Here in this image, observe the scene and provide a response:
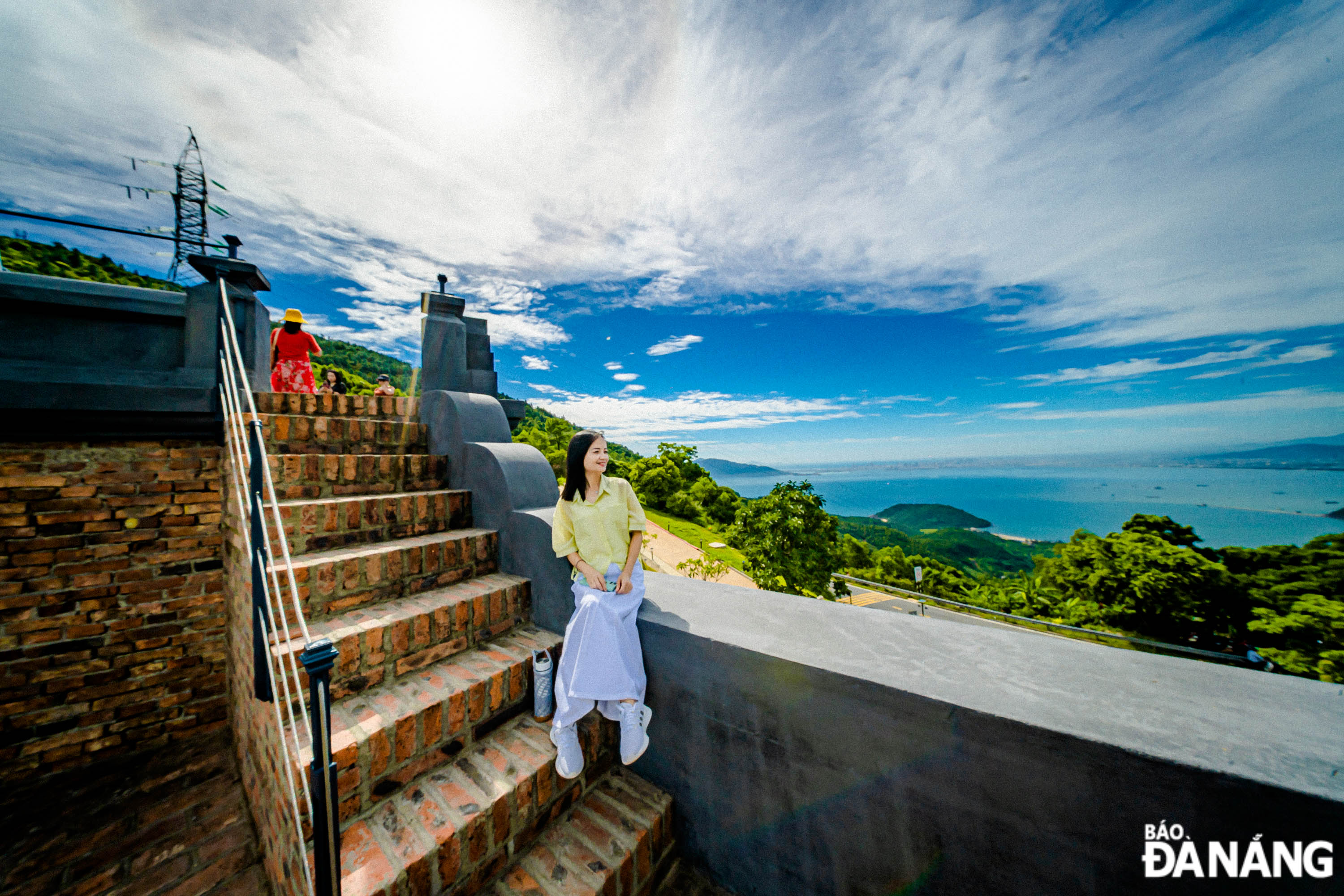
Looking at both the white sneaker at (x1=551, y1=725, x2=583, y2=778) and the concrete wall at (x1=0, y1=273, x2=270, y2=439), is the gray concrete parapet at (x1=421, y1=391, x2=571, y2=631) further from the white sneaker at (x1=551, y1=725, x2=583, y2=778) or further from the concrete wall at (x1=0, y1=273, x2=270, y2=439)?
the concrete wall at (x1=0, y1=273, x2=270, y2=439)

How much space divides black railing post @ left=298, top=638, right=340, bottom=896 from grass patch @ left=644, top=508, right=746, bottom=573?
570 inches

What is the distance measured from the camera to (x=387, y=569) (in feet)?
8.43

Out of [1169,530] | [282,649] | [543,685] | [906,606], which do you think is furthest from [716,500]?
[282,649]

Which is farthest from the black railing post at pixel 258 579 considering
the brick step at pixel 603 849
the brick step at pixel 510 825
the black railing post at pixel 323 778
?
the brick step at pixel 603 849

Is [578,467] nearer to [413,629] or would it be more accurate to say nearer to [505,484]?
[505,484]

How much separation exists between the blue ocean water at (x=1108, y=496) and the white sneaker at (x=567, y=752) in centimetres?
1777

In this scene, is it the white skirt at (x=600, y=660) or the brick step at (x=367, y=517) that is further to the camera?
the brick step at (x=367, y=517)

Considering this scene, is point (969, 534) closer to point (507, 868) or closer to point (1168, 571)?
point (1168, 571)

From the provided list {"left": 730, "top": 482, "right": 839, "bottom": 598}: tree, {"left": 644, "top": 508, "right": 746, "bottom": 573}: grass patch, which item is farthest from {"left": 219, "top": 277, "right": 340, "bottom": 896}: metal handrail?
{"left": 730, "top": 482, "right": 839, "bottom": 598}: tree

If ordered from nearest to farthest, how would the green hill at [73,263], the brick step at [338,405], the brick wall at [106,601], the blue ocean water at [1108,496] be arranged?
the brick wall at [106,601], the brick step at [338,405], the green hill at [73,263], the blue ocean water at [1108,496]

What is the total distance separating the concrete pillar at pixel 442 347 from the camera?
486 cm

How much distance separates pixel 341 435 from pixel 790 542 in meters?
15.1

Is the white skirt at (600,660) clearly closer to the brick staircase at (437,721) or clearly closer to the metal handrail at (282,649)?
the brick staircase at (437,721)

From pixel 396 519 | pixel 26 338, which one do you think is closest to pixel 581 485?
pixel 396 519
